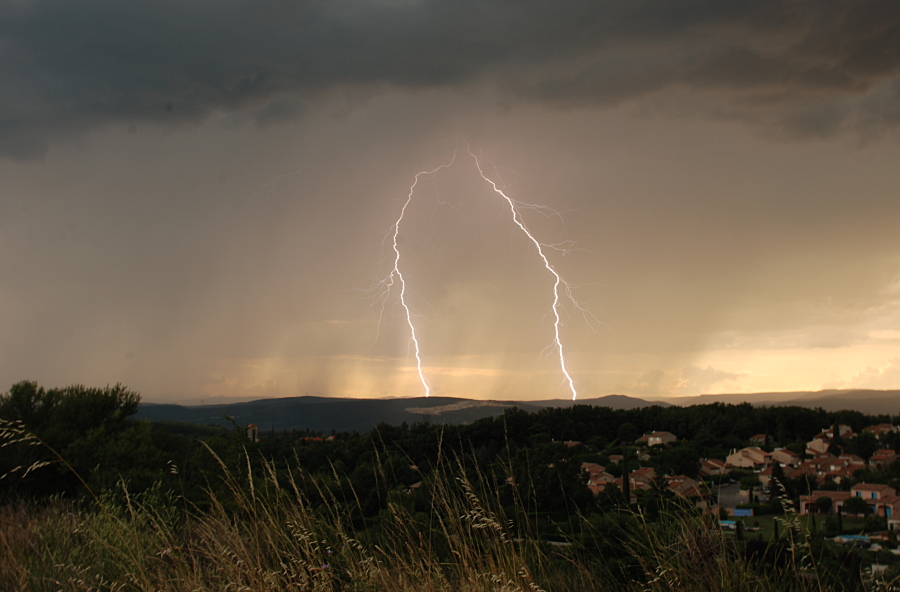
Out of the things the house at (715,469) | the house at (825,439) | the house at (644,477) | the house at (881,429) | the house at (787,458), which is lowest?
the house at (787,458)

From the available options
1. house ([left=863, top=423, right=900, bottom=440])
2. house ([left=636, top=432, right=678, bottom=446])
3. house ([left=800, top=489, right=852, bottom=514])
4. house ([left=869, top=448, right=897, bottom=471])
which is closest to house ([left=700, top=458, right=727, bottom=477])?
house ([left=800, top=489, right=852, bottom=514])

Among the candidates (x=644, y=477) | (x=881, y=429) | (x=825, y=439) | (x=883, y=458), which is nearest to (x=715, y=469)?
(x=644, y=477)

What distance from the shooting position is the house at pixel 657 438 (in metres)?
35.6

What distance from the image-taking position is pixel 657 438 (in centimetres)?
3734

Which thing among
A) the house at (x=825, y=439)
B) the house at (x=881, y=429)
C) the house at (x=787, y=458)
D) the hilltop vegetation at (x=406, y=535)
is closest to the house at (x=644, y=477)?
the hilltop vegetation at (x=406, y=535)

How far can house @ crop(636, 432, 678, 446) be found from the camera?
117ft

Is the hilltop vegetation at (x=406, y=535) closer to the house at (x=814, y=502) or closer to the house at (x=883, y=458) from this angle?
the house at (x=814, y=502)

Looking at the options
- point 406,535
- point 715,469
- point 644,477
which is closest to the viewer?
point 406,535

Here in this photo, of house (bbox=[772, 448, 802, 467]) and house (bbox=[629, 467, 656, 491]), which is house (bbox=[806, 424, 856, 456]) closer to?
house (bbox=[772, 448, 802, 467])

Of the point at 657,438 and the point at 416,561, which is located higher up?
the point at 416,561

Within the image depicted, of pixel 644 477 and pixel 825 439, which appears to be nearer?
pixel 644 477

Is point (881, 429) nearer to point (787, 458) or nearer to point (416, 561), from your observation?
point (787, 458)

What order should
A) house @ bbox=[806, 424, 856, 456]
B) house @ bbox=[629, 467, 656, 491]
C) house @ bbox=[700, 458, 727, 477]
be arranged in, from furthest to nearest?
house @ bbox=[806, 424, 856, 456]
house @ bbox=[629, 467, 656, 491]
house @ bbox=[700, 458, 727, 477]

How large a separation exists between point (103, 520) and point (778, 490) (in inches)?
187
